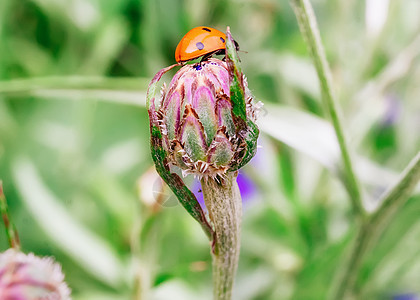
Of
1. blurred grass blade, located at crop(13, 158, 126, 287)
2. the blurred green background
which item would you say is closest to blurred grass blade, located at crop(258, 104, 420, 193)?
the blurred green background

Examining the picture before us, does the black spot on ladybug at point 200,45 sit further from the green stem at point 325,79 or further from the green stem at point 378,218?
the green stem at point 378,218

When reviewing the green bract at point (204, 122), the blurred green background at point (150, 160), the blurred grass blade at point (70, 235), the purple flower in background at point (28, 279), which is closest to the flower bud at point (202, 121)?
the green bract at point (204, 122)

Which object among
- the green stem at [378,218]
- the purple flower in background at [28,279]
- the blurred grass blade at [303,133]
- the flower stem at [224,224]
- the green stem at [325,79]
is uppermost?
the blurred grass blade at [303,133]

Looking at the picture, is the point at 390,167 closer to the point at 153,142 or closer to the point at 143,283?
the point at 143,283

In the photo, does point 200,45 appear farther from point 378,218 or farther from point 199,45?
point 378,218

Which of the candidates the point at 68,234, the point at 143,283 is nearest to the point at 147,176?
the point at 143,283

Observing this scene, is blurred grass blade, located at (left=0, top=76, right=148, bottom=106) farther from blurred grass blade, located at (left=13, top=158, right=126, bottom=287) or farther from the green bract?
blurred grass blade, located at (left=13, top=158, right=126, bottom=287)
